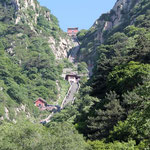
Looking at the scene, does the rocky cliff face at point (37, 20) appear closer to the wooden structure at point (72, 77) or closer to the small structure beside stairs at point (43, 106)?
the wooden structure at point (72, 77)

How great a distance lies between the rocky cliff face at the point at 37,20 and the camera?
104875 millimetres

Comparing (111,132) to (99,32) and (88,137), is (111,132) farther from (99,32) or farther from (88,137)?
(99,32)

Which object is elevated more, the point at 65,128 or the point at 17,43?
the point at 17,43

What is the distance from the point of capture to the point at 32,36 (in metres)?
98.1

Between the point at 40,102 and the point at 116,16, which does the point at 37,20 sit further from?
the point at 40,102

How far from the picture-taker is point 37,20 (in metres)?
116

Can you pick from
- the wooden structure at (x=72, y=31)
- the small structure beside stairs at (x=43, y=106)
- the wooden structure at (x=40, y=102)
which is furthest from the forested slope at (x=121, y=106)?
the wooden structure at (x=72, y=31)

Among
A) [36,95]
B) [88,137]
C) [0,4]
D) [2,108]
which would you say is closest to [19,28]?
[0,4]

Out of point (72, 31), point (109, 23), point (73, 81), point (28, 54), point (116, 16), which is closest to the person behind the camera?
point (73, 81)

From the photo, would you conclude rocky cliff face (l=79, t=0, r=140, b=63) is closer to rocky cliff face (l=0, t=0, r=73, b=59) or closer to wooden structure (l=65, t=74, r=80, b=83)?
rocky cliff face (l=0, t=0, r=73, b=59)

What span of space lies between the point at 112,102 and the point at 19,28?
75331 millimetres

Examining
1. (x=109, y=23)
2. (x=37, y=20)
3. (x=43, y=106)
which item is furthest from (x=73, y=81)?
(x=37, y=20)

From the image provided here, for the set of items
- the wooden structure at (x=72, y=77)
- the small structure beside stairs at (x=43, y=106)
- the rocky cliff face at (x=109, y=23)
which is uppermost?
the rocky cliff face at (x=109, y=23)

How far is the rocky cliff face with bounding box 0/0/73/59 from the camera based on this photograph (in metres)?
105
